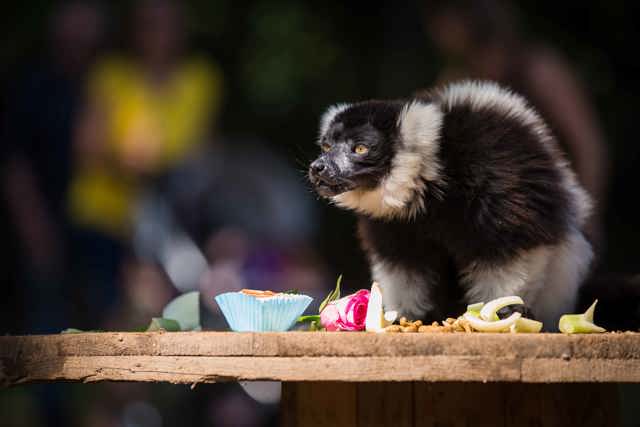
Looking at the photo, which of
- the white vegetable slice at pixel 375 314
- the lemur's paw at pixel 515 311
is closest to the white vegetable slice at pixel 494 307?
the lemur's paw at pixel 515 311

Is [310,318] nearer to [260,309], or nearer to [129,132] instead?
[260,309]

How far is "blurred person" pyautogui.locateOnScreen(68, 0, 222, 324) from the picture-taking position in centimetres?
591

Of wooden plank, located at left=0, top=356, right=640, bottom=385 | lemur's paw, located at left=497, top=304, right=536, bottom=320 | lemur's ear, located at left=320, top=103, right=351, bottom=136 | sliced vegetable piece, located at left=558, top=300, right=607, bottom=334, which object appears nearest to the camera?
wooden plank, located at left=0, top=356, right=640, bottom=385

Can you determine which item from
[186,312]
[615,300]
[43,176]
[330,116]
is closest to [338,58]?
[43,176]

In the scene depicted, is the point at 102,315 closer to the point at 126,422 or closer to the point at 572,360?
the point at 126,422

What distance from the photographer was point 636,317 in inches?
126

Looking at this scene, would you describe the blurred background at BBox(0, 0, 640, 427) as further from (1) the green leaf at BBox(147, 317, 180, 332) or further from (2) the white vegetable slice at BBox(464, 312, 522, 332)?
(2) the white vegetable slice at BBox(464, 312, 522, 332)

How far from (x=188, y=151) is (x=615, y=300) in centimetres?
355

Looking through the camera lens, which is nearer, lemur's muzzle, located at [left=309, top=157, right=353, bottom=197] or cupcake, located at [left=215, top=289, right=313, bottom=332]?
cupcake, located at [left=215, top=289, right=313, bottom=332]

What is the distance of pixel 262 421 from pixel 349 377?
4.18 metres

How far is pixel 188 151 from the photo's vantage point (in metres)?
6.24

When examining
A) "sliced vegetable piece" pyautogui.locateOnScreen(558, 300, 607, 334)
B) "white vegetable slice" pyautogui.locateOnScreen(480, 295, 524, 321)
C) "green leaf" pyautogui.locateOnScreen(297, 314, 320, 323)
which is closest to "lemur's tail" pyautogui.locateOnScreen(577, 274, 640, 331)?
"white vegetable slice" pyautogui.locateOnScreen(480, 295, 524, 321)

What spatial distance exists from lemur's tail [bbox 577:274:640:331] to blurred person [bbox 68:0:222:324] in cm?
321

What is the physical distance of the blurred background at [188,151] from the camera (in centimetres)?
592
